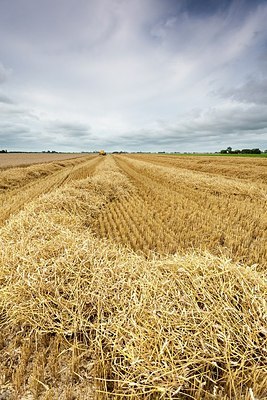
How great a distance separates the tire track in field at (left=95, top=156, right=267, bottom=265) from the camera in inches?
202

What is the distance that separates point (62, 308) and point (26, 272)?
32.5 inches

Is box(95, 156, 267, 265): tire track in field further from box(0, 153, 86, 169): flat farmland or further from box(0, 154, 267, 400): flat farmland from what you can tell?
box(0, 153, 86, 169): flat farmland

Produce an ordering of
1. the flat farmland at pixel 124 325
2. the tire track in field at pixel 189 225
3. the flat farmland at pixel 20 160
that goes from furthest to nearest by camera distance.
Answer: the flat farmland at pixel 20 160, the tire track in field at pixel 189 225, the flat farmland at pixel 124 325

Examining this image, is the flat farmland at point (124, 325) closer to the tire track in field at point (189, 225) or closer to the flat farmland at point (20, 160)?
the tire track in field at point (189, 225)

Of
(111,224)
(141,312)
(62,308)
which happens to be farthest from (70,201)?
(141,312)

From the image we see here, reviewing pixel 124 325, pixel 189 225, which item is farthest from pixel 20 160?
pixel 124 325

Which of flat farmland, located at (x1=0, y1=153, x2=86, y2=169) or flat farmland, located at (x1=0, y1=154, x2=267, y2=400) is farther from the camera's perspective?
flat farmland, located at (x1=0, y1=153, x2=86, y2=169)

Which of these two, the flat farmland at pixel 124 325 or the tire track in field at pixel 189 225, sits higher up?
the flat farmland at pixel 124 325

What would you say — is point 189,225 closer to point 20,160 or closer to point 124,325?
point 124,325

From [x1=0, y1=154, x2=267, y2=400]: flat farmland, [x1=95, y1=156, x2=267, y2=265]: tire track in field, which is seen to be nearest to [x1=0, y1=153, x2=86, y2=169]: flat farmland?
[x1=95, y1=156, x2=267, y2=265]: tire track in field

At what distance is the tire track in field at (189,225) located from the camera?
514 centimetres

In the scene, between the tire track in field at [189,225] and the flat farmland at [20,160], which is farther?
the flat farmland at [20,160]

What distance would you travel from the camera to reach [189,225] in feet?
21.9

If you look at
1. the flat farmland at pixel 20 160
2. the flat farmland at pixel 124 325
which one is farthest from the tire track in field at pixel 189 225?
the flat farmland at pixel 20 160
